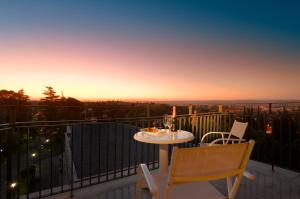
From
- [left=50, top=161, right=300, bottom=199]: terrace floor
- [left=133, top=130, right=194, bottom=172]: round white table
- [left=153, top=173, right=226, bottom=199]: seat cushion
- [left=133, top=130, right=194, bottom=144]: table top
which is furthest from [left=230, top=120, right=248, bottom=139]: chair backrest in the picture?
[left=153, top=173, right=226, bottom=199]: seat cushion

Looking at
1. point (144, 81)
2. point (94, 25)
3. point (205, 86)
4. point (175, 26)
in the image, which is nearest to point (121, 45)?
point (94, 25)

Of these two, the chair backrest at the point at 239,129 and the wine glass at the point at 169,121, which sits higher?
the wine glass at the point at 169,121

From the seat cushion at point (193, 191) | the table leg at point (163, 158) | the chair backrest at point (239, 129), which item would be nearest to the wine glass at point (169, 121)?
the table leg at point (163, 158)

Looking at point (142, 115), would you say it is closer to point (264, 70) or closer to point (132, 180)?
point (132, 180)

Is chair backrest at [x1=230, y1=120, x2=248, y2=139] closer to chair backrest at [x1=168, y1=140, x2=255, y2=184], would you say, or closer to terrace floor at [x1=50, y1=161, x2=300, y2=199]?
terrace floor at [x1=50, y1=161, x2=300, y2=199]

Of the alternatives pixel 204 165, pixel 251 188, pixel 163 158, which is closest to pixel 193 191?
pixel 204 165

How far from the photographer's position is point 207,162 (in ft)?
4.46

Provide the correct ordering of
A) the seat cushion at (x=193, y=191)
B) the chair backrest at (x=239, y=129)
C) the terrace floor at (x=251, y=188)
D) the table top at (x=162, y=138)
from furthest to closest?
1. the chair backrest at (x=239, y=129)
2. the terrace floor at (x=251, y=188)
3. the table top at (x=162, y=138)
4. the seat cushion at (x=193, y=191)

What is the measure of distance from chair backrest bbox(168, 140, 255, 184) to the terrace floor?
5.94ft

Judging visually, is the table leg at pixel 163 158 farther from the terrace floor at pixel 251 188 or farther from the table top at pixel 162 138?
the terrace floor at pixel 251 188

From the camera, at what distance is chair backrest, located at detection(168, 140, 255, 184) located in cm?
128

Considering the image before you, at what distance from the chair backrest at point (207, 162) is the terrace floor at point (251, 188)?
5.94 feet

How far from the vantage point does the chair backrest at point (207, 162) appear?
1280 mm

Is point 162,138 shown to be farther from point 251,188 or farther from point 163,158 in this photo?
point 251,188
